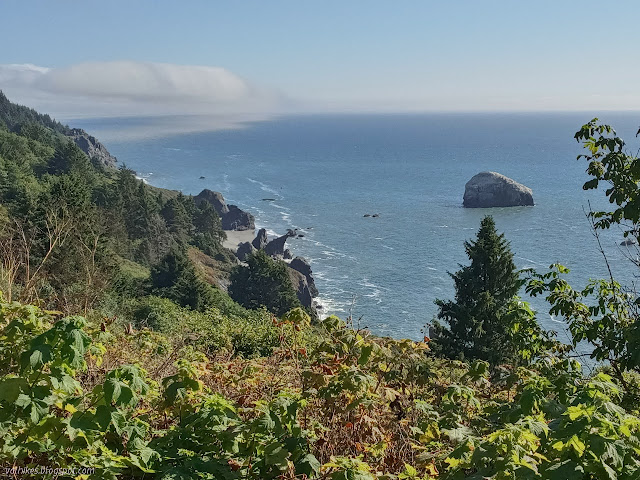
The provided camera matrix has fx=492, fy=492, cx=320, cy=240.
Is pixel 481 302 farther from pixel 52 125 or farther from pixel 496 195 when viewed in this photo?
pixel 52 125

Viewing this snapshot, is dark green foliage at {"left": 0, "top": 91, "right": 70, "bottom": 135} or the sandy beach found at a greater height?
dark green foliage at {"left": 0, "top": 91, "right": 70, "bottom": 135}

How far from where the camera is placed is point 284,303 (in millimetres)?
50062

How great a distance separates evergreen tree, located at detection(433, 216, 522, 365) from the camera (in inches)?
1099

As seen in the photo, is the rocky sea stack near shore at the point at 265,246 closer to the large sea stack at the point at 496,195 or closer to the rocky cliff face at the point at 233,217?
the rocky cliff face at the point at 233,217

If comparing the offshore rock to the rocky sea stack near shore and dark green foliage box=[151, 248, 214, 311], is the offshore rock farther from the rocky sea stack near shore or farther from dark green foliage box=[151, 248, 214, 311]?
dark green foliage box=[151, 248, 214, 311]

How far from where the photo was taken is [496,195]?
101500 millimetres

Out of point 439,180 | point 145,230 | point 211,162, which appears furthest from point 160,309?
Result: point 211,162

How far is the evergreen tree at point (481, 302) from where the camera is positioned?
2792 centimetres

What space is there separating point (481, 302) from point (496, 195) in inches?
3107

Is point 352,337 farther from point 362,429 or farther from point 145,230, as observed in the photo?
point 145,230

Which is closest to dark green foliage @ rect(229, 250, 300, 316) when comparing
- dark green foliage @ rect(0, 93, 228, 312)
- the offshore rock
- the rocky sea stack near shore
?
the rocky sea stack near shore

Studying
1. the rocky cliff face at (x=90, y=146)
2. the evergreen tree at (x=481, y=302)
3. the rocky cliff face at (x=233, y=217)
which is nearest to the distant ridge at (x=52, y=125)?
the rocky cliff face at (x=90, y=146)

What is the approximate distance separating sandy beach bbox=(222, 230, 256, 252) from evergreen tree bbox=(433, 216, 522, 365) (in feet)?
183

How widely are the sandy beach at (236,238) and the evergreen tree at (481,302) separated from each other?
55631 mm
